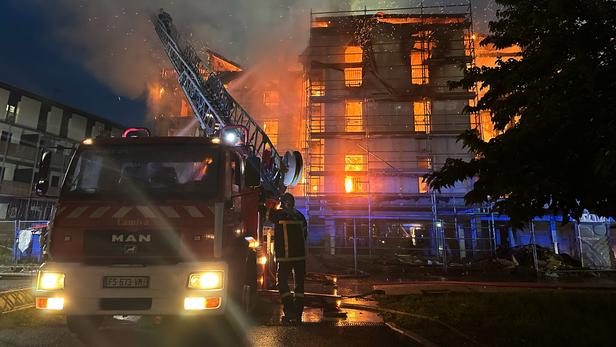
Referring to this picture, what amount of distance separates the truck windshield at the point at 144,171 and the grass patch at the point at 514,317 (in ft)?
11.7

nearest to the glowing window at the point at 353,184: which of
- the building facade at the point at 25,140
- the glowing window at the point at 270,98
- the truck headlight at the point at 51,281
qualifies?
the glowing window at the point at 270,98

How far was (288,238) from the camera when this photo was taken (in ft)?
19.0

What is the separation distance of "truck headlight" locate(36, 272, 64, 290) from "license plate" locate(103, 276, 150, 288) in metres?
0.50

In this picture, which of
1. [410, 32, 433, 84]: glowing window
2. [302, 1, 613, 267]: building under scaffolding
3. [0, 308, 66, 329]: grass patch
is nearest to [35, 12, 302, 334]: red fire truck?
[0, 308, 66, 329]: grass patch

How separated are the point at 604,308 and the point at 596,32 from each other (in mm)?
4422

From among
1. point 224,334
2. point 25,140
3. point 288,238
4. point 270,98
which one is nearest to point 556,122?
point 288,238

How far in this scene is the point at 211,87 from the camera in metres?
17.4

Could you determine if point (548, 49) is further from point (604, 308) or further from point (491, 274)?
point (491, 274)

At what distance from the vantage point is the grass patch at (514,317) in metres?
4.45

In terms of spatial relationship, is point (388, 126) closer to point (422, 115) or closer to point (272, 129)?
point (422, 115)

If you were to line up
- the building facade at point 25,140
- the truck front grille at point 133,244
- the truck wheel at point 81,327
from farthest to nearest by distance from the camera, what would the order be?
the building facade at point 25,140, the truck wheel at point 81,327, the truck front grille at point 133,244

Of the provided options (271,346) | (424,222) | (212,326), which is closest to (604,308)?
(271,346)

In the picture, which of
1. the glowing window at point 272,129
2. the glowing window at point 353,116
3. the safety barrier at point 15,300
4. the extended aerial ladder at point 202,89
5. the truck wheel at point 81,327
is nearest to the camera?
the truck wheel at point 81,327

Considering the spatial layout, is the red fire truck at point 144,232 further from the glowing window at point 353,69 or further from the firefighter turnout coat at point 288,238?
the glowing window at point 353,69
